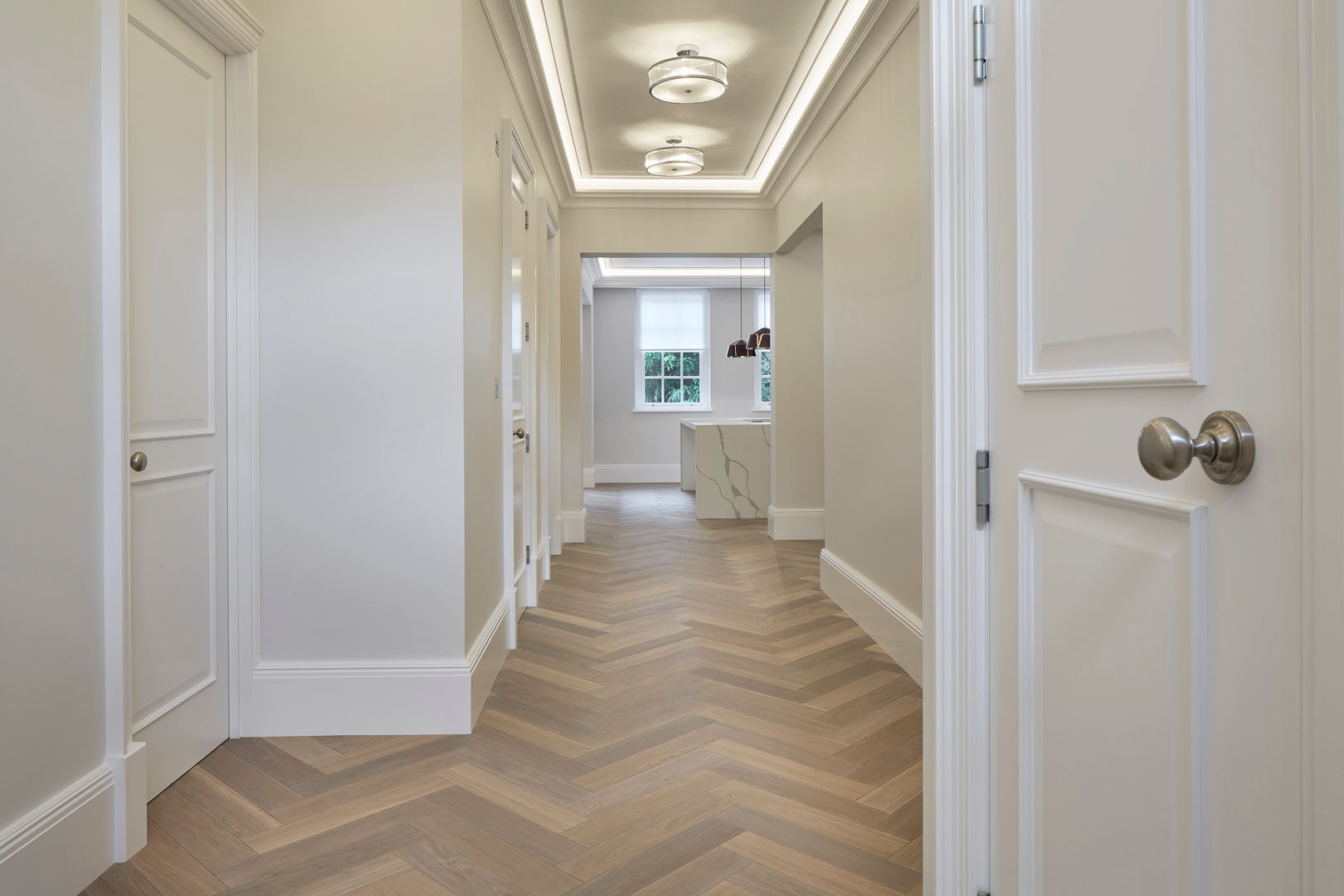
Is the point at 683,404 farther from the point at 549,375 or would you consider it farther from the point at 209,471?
the point at 209,471

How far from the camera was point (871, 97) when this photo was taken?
351cm

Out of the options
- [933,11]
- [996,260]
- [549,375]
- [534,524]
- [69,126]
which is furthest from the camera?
[549,375]

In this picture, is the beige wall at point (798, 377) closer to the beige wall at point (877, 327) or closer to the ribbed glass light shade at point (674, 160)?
the ribbed glass light shade at point (674, 160)

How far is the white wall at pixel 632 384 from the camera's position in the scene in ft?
35.1

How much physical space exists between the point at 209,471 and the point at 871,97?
294 cm

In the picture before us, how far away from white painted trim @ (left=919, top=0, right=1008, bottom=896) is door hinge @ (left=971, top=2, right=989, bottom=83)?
0.5 inches

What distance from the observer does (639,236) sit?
6.17 meters

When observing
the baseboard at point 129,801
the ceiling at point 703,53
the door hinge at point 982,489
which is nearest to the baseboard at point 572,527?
the ceiling at point 703,53

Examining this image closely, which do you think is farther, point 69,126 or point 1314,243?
point 69,126

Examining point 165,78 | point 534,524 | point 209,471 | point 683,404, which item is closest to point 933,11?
point 165,78

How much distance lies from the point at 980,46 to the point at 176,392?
210 cm

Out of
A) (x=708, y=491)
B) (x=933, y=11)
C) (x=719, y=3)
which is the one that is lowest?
(x=708, y=491)

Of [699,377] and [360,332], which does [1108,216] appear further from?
[699,377]

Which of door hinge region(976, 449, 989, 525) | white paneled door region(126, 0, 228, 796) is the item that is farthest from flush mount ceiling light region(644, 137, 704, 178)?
door hinge region(976, 449, 989, 525)
